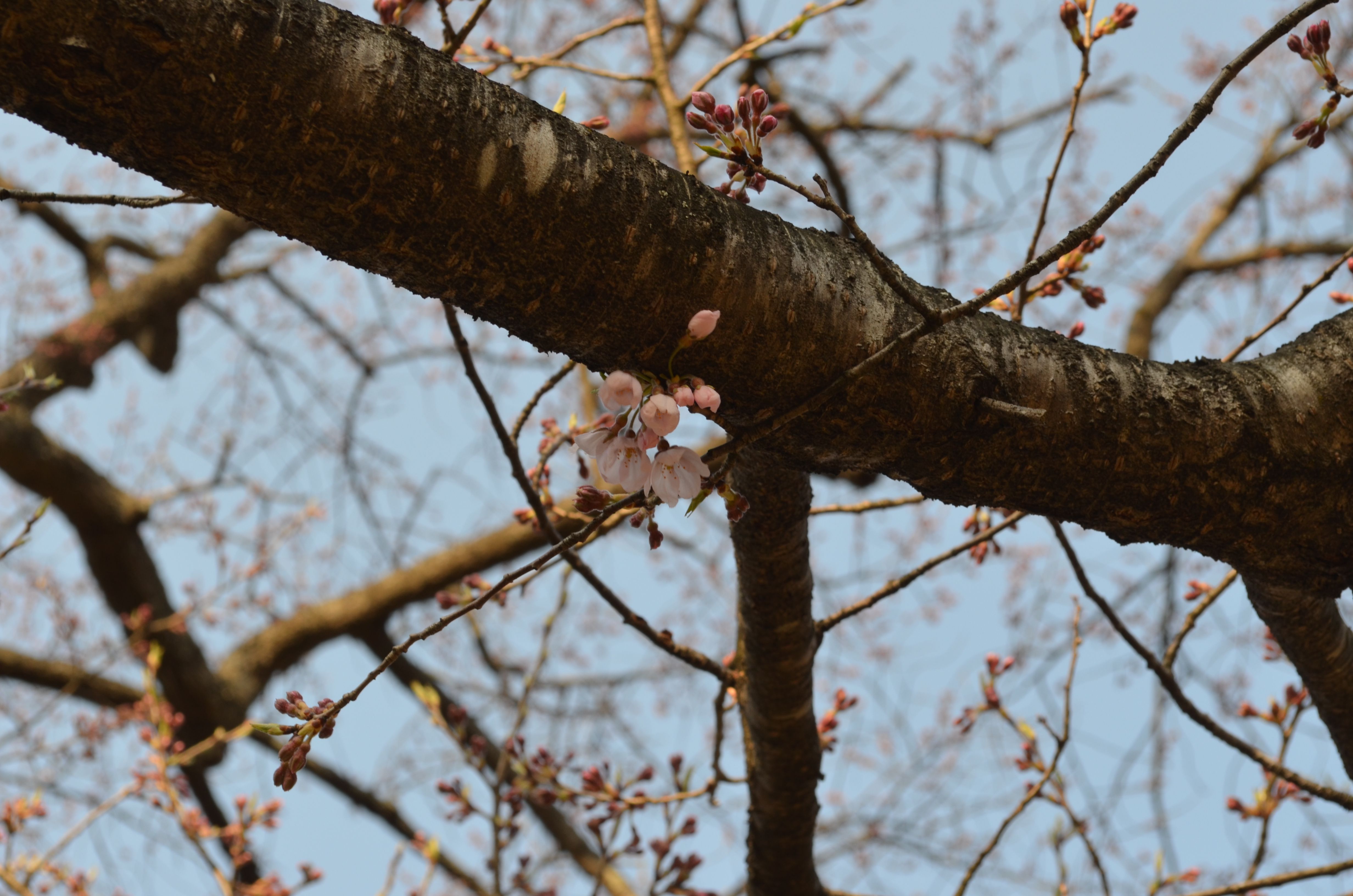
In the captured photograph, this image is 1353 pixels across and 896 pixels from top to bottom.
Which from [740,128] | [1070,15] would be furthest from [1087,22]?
[740,128]

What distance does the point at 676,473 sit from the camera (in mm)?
927

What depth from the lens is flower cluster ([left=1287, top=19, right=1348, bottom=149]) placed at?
1138 mm

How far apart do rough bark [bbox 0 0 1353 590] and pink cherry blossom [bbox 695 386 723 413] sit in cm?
8

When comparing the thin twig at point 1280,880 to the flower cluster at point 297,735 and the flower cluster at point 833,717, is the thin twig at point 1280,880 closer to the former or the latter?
the flower cluster at point 833,717

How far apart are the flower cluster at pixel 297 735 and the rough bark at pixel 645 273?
1.42 feet

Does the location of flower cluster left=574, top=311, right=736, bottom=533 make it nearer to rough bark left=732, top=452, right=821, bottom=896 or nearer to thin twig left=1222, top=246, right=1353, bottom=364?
rough bark left=732, top=452, right=821, bottom=896

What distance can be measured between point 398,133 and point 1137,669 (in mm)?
4711

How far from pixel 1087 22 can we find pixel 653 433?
3.83ft

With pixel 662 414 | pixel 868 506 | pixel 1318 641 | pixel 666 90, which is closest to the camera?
pixel 662 414

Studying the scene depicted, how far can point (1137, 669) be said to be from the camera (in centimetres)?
454

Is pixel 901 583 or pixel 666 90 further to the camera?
pixel 666 90

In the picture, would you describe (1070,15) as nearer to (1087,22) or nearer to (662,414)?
(1087,22)

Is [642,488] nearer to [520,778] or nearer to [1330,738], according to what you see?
[520,778]

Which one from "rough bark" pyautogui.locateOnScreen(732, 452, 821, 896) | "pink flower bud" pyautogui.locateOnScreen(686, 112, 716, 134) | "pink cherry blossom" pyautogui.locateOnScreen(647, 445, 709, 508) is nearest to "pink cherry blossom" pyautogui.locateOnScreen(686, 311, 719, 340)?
"pink cherry blossom" pyautogui.locateOnScreen(647, 445, 709, 508)
